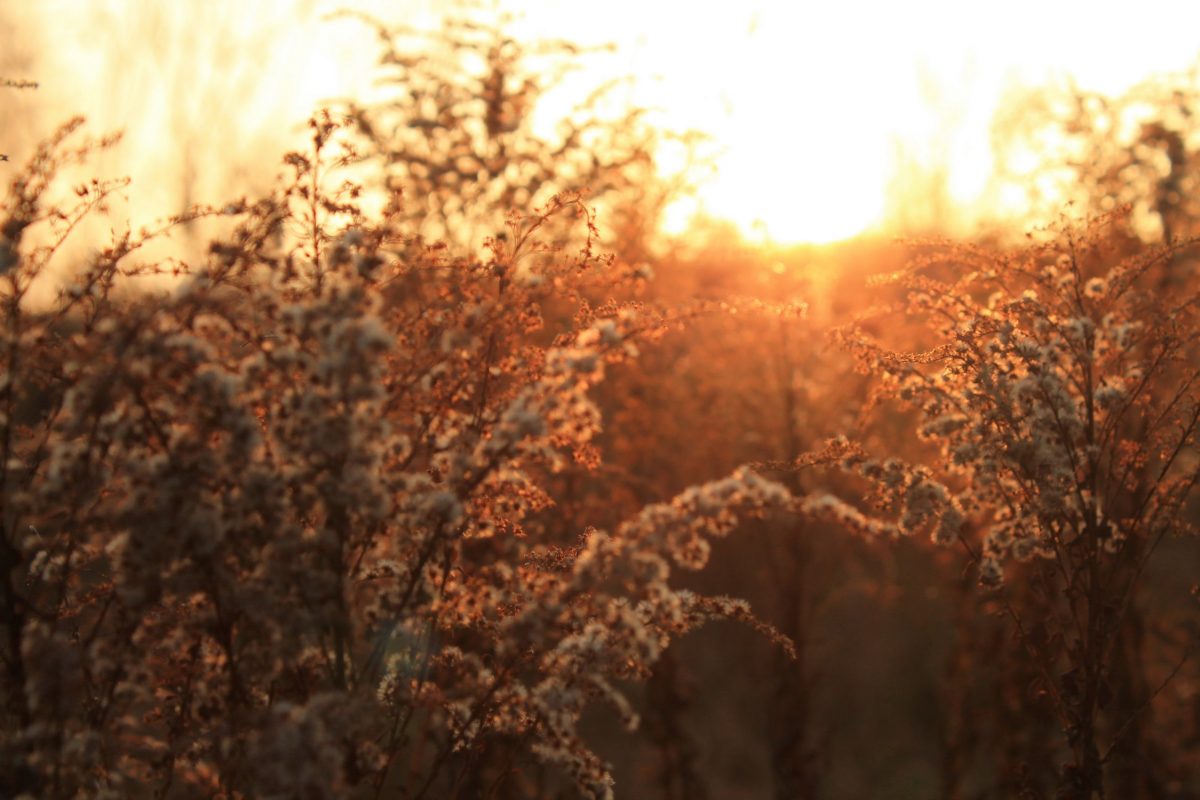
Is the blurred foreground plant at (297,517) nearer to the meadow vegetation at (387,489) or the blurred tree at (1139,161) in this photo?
the meadow vegetation at (387,489)

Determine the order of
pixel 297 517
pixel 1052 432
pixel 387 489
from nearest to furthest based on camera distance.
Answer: pixel 387 489 < pixel 297 517 < pixel 1052 432

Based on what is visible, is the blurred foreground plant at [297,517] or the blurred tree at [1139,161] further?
the blurred tree at [1139,161]

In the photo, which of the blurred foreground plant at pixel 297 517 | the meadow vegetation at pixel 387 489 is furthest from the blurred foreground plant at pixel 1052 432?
the blurred foreground plant at pixel 297 517

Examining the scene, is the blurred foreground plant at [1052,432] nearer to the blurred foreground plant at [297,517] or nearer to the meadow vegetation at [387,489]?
the meadow vegetation at [387,489]

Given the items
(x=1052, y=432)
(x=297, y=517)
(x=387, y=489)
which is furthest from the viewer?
(x=1052, y=432)

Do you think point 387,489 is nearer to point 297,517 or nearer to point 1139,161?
point 297,517

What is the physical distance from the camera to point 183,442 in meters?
3.05

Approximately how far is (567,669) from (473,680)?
1.01 feet

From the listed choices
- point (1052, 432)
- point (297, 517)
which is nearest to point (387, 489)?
point (297, 517)

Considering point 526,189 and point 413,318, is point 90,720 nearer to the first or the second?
point 413,318

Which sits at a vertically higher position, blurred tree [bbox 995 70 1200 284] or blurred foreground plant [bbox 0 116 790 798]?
blurred tree [bbox 995 70 1200 284]

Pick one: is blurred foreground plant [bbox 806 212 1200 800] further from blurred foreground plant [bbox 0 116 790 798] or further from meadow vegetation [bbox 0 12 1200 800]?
blurred foreground plant [bbox 0 116 790 798]

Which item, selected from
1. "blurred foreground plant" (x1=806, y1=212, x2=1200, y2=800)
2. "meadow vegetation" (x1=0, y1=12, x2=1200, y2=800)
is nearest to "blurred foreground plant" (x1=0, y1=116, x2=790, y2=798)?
"meadow vegetation" (x1=0, y1=12, x2=1200, y2=800)

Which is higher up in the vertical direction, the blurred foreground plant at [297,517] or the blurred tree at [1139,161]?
A: the blurred tree at [1139,161]
